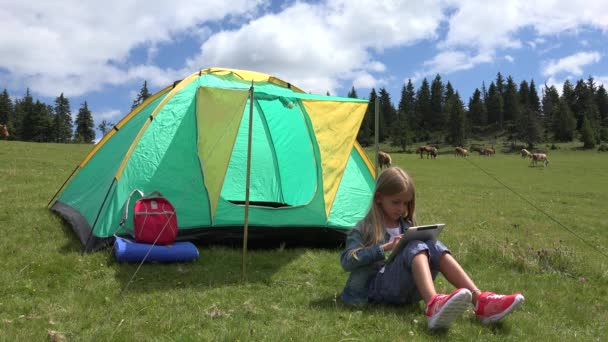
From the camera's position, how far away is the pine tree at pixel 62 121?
86.2 metres

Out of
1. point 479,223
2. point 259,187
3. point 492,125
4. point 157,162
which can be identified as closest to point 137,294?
point 157,162

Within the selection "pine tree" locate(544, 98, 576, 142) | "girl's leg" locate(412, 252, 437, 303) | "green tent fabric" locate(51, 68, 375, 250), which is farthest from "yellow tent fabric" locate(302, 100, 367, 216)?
"pine tree" locate(544, 98, 576, 142)

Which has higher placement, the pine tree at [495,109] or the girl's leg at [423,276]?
the pine tree at [495,109]

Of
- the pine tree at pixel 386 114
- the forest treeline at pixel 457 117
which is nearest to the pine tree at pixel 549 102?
the forest treeline at pixel 457 117

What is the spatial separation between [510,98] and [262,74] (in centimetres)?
10363

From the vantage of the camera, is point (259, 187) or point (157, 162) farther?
point (259, 187)

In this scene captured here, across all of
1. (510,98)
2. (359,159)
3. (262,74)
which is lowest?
(359,159)

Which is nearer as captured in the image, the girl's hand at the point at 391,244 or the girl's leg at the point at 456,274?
the girl's leg at the point at 456,274

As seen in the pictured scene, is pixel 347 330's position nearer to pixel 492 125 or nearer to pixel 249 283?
pixel 249 283

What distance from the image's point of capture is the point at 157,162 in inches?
268

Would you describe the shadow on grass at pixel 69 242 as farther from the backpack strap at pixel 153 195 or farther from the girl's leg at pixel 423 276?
the girl's leg at pixel 423 276

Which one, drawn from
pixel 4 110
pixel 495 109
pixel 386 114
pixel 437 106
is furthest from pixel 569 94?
pixel 4 110

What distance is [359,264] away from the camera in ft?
14.1

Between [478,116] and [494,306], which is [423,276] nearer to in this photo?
[494,306]
